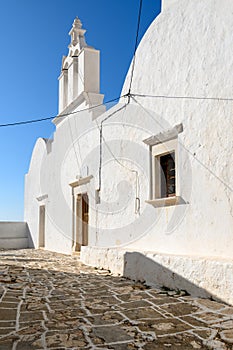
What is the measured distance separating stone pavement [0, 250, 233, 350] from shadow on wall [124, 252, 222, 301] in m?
0.16

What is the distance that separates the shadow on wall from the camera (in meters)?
5.04

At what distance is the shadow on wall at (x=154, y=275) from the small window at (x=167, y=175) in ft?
3.95

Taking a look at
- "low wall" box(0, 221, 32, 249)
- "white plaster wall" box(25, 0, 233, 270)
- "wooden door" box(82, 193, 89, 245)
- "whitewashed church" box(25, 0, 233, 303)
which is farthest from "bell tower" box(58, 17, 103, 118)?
"low wall" box(0, 221, 32, 249)

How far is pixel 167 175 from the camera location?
6785 millimetres

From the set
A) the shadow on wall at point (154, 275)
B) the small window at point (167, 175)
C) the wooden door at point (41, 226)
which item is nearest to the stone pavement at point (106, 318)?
the shadow on wall at point (154, 275)

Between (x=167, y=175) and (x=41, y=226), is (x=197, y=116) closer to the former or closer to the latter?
(x=167, y=175)

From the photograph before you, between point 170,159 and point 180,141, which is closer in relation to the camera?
point 180,141

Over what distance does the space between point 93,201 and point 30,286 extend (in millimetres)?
4061

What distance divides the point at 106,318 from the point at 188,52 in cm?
427

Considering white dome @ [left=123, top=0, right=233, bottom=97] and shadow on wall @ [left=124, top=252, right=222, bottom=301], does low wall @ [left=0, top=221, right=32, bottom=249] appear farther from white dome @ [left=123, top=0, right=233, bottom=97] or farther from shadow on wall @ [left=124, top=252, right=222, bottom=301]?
white dome @ [left=123, top=0, right=233, bottom=97]

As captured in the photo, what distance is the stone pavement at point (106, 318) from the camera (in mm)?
3178

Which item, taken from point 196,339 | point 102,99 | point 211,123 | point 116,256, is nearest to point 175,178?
point 211,123

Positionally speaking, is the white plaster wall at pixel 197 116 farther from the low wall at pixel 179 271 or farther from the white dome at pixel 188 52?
the low wall at pixel 179 271

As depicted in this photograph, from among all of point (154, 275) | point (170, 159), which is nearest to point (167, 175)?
point (170, 159)
